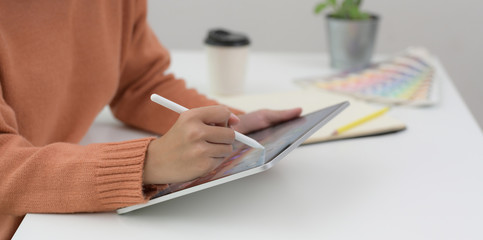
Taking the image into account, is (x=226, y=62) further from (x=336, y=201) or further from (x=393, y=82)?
(x=336, y=201)

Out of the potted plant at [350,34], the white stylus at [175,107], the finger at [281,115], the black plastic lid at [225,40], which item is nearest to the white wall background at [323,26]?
the potted plant at [350,34]

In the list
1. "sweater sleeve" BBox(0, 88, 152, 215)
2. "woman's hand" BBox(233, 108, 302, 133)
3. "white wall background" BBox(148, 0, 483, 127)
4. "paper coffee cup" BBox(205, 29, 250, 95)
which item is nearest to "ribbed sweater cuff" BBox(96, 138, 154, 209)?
"sweater sleeve" BBox(0, 88, 152, 215)

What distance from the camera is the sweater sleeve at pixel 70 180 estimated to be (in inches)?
22.0

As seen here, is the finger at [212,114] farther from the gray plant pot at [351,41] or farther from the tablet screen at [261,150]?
the gray plant pot at [351,41]

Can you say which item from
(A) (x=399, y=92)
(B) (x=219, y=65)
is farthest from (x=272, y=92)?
(A) (x=399, y=92)

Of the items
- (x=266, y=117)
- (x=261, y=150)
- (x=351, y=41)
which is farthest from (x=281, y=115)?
(x=351, y=41)

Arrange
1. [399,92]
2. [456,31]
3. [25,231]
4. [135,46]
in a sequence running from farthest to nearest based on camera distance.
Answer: [456,31] → [399,92] → [135,46] → [25,231]

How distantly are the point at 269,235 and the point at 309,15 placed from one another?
140cm

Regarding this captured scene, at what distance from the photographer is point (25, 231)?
0.54 metres

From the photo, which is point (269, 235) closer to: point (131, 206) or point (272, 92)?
point (131, 206)

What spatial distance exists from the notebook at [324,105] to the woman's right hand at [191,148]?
10.3 inches

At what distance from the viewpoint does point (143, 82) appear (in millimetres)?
911

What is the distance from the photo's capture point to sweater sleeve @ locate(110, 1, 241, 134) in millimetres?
846

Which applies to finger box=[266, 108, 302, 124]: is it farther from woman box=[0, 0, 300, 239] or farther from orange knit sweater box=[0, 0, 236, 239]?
orange knit sweater box=[0, 0, 236, 239]
